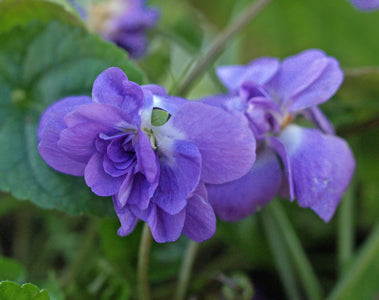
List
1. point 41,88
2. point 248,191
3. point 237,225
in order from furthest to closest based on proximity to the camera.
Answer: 1. point 237,225
2. point 41,88
3. point 248,191

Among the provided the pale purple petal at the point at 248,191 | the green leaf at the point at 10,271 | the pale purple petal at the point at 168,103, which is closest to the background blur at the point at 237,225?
the green leaf at the point at 10,271

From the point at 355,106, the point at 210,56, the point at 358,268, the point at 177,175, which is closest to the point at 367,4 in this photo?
the point at 355,106

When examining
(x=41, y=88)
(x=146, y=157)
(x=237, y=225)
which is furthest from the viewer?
(x=237, y=225)

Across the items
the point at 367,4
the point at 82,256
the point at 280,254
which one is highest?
the point at 367,4

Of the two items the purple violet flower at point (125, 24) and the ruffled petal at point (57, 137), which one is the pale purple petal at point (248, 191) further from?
the purple violet flower at point (125, 24)

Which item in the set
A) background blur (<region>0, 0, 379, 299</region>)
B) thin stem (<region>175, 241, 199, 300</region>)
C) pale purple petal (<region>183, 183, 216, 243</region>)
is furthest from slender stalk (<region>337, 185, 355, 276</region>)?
pale purple petal (<region>183, 183, 216, 243</region>)

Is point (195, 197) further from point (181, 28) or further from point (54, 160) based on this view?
point (181, 28)

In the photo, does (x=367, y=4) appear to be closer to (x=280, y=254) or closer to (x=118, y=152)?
(x=280, y=254)

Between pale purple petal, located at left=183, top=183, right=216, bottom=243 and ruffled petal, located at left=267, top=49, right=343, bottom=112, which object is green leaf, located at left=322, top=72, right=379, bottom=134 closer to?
ruffled petal, located at left=267, top=49, right=343, bottom=112
